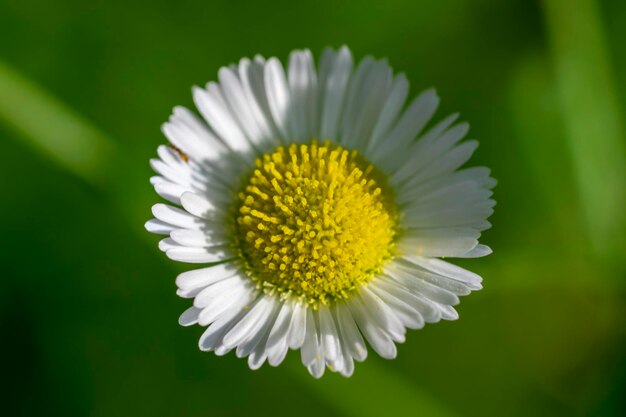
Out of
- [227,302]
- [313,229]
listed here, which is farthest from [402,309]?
[227,302]

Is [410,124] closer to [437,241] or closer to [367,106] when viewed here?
[367,106]

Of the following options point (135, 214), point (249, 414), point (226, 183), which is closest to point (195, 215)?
point (226, 183)

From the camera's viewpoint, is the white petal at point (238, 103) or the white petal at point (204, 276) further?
the white petal at point (238, 103)

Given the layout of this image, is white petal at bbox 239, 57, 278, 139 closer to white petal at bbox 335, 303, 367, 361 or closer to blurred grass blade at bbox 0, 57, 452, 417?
blurred grass blade at bbox 0, 57, 452, 417

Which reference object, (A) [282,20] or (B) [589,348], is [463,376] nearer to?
(B) [589,348]

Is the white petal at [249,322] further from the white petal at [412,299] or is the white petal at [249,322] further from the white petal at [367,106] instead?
the white petal at [367,106]

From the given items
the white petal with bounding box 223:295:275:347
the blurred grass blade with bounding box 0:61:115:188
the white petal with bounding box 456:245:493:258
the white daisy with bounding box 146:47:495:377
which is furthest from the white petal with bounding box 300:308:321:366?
the blurred grass blade with bounding box 0:61:115:188

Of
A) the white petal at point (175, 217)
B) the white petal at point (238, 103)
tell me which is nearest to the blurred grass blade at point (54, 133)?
the white petal at point (238, 103)
